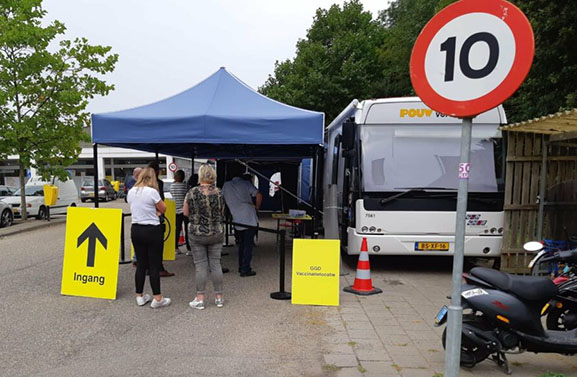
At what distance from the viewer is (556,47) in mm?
10500

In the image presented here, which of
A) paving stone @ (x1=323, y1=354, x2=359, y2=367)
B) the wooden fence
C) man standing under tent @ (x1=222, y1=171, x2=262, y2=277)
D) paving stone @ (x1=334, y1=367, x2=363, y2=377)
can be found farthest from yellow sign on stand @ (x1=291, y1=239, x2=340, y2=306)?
the wooden fence

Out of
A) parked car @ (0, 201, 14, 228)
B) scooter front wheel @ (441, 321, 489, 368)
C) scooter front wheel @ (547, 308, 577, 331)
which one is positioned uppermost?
scooter front wheel @ (547, 308, 577, 331)

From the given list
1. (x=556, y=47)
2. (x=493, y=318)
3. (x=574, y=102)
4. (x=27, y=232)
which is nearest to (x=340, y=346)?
(x=493, y=318)

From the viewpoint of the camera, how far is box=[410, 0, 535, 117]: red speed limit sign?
224 centimetres

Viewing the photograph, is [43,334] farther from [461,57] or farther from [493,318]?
[461,57]

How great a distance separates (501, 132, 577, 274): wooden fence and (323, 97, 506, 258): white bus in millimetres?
170

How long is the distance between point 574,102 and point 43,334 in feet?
38.3

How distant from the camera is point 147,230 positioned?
17.3 feet

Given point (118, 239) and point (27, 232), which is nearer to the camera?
point (118, 239)

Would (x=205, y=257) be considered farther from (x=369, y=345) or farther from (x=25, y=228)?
(x=25, y=228)

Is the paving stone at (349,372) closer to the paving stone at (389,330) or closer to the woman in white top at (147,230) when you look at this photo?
the paving stone at (389,330)

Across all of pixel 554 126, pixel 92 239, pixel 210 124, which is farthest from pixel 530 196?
pixel 92 239

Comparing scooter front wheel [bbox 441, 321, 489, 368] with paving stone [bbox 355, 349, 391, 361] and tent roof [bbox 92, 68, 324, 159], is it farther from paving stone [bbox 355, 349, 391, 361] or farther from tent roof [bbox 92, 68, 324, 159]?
tent roof [bbox 92, 68, 324, 159]

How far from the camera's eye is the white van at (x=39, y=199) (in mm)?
16519
